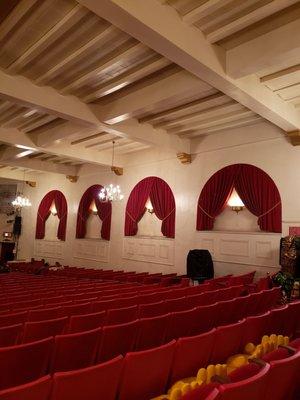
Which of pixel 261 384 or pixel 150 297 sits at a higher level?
pixel 261 384

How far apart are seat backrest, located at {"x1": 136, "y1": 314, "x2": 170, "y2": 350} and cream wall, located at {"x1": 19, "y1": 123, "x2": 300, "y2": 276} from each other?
4576mm

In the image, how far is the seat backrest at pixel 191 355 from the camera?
195 cm

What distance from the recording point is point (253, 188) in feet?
22.8

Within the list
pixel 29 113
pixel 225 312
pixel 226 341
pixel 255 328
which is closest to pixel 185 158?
pixel 29 113

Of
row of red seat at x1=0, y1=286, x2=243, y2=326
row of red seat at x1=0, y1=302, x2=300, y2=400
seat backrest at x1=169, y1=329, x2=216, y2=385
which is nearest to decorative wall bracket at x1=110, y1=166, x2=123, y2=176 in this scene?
row of red seat at x1=0, y1=286, x2=243, y2=326

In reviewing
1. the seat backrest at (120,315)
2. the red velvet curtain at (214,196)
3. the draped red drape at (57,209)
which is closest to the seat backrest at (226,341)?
the seat backrest at (120,315)

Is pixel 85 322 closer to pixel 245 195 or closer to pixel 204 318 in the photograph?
pixel 204 318

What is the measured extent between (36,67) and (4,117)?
2753 mm

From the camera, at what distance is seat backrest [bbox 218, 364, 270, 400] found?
3.92 ft

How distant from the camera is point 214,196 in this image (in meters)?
7.62

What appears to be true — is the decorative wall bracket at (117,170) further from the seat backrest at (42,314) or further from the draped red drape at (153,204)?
the seat backrest at (42,314)

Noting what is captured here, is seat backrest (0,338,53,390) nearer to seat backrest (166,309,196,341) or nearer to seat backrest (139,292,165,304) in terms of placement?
seat backrest (166,309,196,341)

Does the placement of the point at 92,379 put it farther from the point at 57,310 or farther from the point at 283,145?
the point at 283,145

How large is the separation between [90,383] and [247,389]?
2.33 feet
